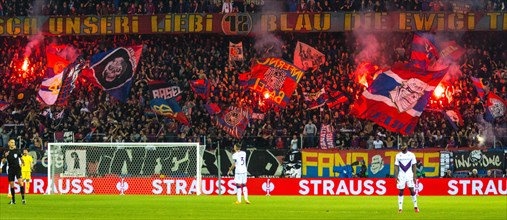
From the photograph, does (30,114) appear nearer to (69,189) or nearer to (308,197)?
(69,189)

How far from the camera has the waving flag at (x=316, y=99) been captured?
1863 inches

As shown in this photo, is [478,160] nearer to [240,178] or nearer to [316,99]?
[316,99]

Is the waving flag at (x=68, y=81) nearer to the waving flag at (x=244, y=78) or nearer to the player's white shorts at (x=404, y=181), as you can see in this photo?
the waving flag at (x=244, y=78)

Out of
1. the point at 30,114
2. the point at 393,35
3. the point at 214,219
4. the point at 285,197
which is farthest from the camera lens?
the point at 393,35

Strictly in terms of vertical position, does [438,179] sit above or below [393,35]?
below

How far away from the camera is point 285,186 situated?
4303 cm

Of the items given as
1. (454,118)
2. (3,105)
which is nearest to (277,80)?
(454,118)

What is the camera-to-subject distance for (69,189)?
1681 inches

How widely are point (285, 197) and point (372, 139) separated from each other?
556cm

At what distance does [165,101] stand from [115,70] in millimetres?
2993

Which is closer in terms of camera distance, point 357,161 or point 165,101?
point 357,161

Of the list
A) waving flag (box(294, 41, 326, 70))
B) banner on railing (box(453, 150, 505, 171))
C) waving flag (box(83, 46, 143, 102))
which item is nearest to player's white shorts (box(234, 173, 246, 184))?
banner on railing (box(453, 150, 505, 171))

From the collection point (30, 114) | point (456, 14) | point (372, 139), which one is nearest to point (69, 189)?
point (30, 114)

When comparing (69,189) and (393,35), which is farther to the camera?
(393,35)
